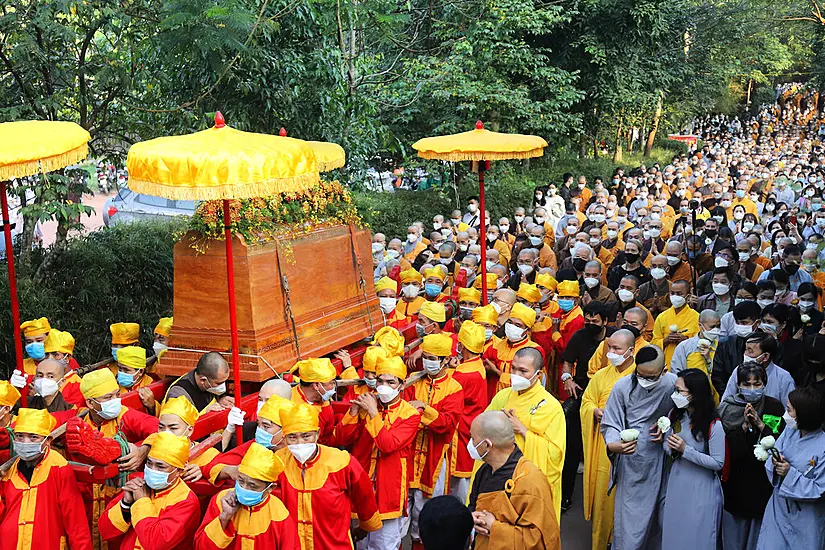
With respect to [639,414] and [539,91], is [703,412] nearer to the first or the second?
[639,414]

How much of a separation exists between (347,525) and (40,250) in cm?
658

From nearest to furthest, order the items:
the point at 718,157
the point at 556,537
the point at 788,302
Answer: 1. the point at 556,537
2. the point at 788,302
3. the point at 718,157

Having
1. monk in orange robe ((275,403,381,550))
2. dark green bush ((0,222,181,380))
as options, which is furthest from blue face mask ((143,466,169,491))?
dark green bush ((0,222,181,380))

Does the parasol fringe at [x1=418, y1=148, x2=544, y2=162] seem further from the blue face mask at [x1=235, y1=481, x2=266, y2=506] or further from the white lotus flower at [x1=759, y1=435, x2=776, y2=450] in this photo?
the blue face mask at [x1=235, y1=481, x2=266, y2=506]

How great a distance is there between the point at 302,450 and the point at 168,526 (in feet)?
A: 2.83

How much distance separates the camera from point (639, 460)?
6.61m

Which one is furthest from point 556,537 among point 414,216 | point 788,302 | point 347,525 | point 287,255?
point 414,216

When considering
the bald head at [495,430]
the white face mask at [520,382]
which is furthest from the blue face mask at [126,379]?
the bald head at [495,430]

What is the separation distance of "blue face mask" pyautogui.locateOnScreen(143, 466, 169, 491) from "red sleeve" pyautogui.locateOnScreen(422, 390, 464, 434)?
2452 mm

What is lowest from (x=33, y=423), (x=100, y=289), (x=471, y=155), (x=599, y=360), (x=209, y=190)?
(x=599, y=360)

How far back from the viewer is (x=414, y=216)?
17.0m

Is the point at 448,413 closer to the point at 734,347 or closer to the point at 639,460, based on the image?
the point at 639,460

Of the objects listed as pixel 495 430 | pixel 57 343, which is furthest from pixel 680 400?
pixel 57 343

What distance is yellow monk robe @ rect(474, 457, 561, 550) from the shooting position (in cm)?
482
